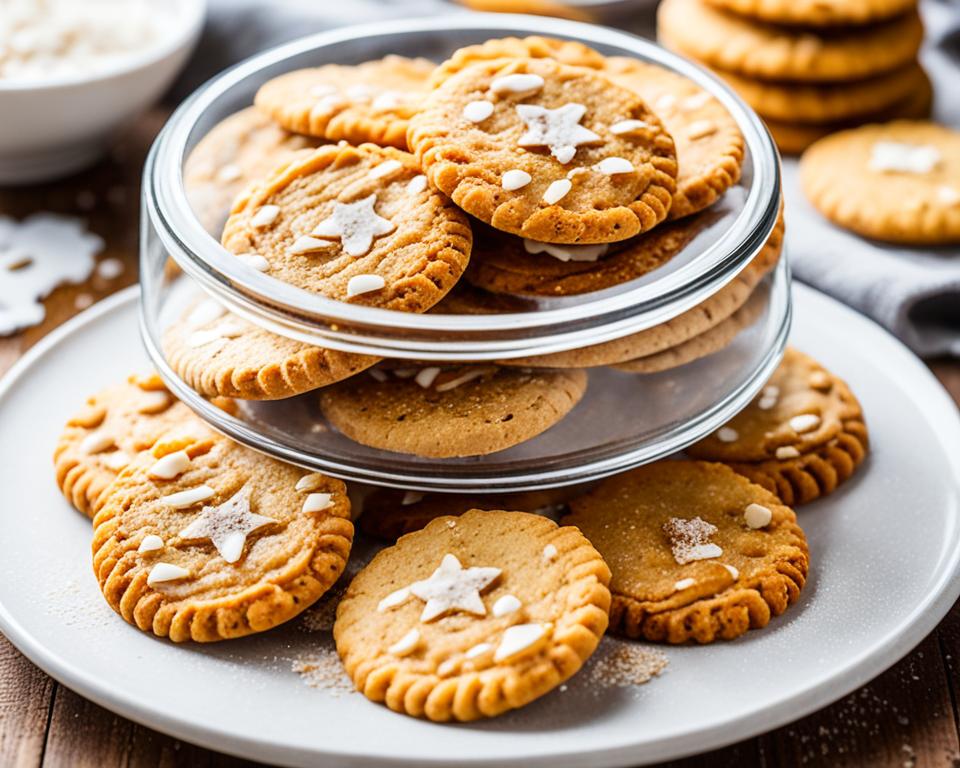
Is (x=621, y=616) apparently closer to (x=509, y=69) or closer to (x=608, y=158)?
(x=608, y=158)

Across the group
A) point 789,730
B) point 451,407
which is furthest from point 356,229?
point 789,730

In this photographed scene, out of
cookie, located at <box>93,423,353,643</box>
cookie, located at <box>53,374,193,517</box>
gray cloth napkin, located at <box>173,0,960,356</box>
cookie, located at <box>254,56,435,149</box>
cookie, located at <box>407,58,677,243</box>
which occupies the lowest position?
gray cloth napkin, located at <box>173,0,960,356</box>

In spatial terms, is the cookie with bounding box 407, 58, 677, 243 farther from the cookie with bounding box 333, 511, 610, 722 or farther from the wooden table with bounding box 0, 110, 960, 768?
the wooden table with bounding box 0, 110, 960, 768

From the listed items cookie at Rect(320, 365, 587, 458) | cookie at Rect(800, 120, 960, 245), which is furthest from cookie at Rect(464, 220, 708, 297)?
cookie at Rect(800, 120, 960, 245)

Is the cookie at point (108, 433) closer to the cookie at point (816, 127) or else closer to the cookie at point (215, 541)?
the cookie at point (215, 541)

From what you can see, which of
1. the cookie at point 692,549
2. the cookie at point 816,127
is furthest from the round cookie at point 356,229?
the cookie at point 816,127

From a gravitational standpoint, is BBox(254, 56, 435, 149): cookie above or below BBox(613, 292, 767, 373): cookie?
above

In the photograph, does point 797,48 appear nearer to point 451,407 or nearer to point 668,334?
point 668,334
